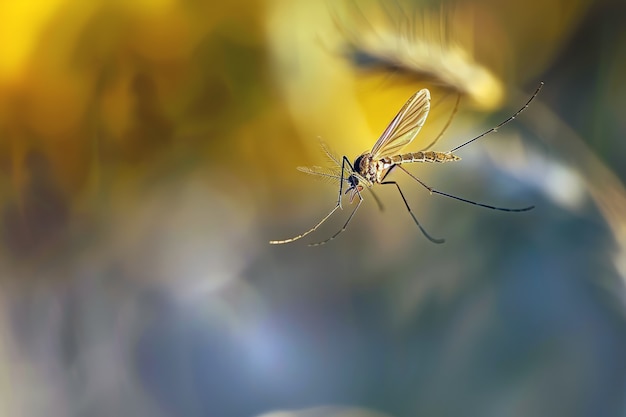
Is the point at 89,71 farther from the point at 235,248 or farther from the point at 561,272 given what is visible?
the point at 561,272

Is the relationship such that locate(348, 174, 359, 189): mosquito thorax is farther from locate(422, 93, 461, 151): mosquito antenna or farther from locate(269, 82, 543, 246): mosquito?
locate(422, 93, 461, 151): mosquito antenna

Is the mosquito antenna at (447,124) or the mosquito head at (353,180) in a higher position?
the mosquito antenna at (447,124)

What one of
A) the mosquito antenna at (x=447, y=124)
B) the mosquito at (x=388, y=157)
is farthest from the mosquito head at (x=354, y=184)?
the mosquito antenna at (x=447, y=124)

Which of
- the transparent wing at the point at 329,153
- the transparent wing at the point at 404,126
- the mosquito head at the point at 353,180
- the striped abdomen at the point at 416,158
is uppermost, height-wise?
the transparent wing at the point at 329,153

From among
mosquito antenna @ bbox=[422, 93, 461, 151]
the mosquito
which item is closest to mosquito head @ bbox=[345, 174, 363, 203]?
the mosquito

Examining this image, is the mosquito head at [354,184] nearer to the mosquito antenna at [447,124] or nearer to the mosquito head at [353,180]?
the mosquito head at [353,180]
